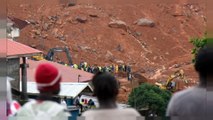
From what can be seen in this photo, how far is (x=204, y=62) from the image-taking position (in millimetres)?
926

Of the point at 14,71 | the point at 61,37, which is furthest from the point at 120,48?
the point at 14,71

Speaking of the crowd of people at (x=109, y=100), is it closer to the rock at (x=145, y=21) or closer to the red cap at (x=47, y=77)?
the red cap at (x=47, y=77)

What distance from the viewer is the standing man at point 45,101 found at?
903 millimetres

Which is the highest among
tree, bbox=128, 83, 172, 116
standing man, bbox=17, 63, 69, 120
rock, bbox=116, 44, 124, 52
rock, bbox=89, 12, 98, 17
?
rock, bbox=89, 12, 98, 17

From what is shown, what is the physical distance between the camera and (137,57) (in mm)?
14312

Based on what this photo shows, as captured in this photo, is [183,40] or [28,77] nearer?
[28,77]

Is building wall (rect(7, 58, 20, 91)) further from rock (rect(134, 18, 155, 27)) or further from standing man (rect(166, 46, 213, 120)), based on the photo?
rock (rect(134, 18, 155, 27))

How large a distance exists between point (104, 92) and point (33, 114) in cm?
15

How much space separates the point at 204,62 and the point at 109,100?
0.20 meters

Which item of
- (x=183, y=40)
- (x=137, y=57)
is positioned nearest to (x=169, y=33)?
(x=183, y=40)

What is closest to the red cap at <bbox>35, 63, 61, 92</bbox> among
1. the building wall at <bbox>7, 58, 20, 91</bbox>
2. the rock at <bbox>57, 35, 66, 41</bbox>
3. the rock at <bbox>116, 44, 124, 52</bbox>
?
the building wall at <bbox>7, 58, 20, 91</bbox>

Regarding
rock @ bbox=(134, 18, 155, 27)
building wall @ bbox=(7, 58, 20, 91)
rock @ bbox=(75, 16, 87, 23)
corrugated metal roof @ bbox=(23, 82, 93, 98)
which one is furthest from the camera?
rock @ bbox=(134, 18, 155, 27)

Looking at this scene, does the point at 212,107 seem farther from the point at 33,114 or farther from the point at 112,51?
the point at 112,51

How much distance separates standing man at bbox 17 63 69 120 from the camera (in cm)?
90
